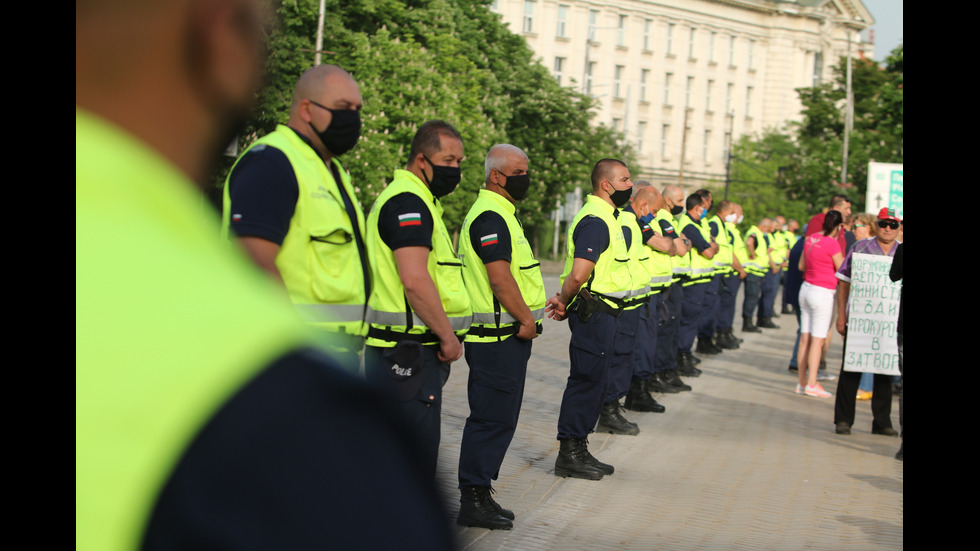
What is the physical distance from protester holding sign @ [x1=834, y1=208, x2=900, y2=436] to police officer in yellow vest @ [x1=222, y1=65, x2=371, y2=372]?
7.60 meters

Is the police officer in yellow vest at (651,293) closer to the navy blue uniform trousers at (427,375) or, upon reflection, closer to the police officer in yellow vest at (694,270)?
the police officer in yellow vest at (694,270)

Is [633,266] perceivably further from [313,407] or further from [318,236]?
[313,407]

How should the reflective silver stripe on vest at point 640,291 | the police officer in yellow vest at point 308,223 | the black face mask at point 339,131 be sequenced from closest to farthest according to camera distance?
the police officer in yellow vest at point 308,223 < the black face mask at point 339,131 < the reflective silver stripe on vest at point 640,291

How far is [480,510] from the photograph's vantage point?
6316mm

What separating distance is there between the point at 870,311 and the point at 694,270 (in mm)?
3874

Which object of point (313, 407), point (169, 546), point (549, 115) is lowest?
point (169, 546)

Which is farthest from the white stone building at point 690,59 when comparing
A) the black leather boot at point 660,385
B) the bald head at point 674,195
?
the black leather boot at point 660,385

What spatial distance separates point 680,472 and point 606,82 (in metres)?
80.0

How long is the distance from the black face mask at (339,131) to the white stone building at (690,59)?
249 feet

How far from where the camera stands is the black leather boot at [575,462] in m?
7.88

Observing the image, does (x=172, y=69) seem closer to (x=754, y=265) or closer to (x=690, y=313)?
(x=690, y=313)

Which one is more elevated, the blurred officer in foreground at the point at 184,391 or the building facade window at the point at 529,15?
the building facade window at the point at 529,15
